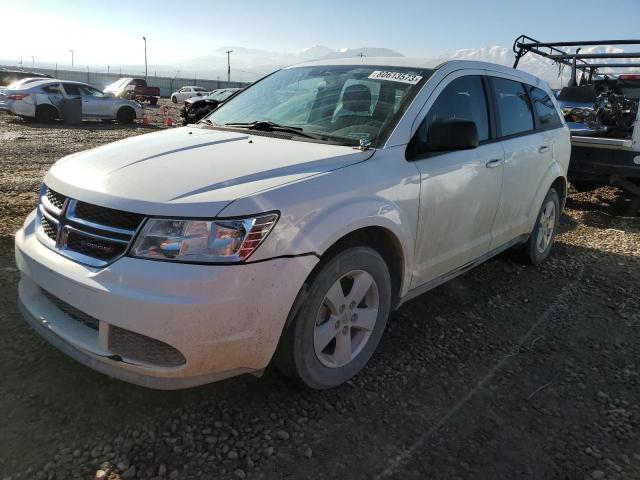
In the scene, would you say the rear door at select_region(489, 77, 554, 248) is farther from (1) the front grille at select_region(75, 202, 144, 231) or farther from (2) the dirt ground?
(1) the front grille at select_region(75, 202, 144, 231)

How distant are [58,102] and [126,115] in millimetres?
2386

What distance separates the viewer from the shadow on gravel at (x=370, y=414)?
7.39 feet

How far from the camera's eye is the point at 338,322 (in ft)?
8.93

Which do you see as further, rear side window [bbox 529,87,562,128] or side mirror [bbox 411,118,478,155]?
rear side window [bbox 529,87,562,128]

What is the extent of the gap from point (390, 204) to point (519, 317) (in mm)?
1826

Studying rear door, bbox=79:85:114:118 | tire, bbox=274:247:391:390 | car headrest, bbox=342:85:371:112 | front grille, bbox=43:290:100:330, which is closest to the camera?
front grille, bbox=43:290:100:330

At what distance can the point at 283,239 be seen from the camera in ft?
7.39

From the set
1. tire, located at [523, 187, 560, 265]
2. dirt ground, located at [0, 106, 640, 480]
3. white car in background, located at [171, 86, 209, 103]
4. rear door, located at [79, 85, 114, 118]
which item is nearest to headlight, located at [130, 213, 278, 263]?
dirt ground, located at [0, 106, 640, 480]

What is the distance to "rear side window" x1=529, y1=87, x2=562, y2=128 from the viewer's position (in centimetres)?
466

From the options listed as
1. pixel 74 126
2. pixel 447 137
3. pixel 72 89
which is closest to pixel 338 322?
pixel 447 137

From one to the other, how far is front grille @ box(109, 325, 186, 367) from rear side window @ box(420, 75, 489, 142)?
6.33 ft

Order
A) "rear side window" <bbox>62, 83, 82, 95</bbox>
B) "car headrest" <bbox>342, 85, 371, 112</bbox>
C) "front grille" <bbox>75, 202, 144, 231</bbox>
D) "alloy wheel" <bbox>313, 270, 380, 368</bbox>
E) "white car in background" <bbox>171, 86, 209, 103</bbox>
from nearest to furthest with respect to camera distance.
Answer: "front grille" <bbox>75, 202, 144, 231</bbox>
"alloy wheel" <bbox>313, 270, 380, 368</bbox>
"car headrest" <bbox>342, 85, 371, 112</bbox>
"rear side window" <bbox>62, 83, 82, 95</bbox>
"white car in background" <bbox>171, 86, 209, 103</bbox>

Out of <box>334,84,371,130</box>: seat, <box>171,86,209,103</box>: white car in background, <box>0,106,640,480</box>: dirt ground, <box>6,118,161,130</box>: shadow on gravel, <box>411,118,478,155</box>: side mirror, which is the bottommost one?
<box>0,106,640,480</box>: dirt ground

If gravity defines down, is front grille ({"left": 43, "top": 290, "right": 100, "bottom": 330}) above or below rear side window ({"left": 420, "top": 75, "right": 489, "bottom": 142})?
below
